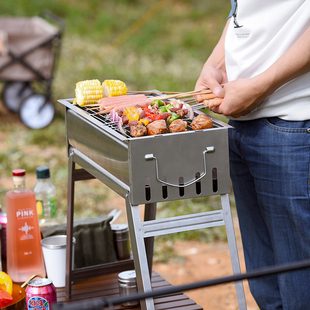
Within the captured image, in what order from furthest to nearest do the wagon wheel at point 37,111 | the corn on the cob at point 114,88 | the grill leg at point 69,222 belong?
the wagon wheel at point 37,111 < the grill leg at point 69,222 < the corn on the cob at point 114,88

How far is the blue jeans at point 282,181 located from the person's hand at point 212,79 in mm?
174

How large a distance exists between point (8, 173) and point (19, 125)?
1494 mm

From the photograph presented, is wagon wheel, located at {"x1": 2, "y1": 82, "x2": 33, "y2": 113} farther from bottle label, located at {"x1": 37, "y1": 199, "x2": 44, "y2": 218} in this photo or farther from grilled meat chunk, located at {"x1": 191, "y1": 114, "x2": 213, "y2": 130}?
grilled meat chunk, located at {"x1": 191, "y1": 114, "x2": 213, "y2": 130}

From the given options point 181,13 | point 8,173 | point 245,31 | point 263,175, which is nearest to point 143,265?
point 263,175

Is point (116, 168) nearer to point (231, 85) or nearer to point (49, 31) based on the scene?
point (231, 85)

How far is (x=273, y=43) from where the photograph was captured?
1.67m

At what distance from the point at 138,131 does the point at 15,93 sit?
18.4 feet

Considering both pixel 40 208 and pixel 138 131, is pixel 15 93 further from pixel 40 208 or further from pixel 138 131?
pixel 138 131

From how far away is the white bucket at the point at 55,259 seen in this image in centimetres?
235

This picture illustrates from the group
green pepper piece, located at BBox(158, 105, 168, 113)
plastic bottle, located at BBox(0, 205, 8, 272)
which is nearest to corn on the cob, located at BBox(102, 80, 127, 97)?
green pepper piece, located at BBox(158, 105, 168, 113)

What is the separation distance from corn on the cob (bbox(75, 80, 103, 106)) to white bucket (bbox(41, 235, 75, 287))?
799 millimetres

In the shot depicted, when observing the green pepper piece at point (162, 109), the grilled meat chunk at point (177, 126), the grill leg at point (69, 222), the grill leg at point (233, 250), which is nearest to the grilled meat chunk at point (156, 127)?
the grilled meat chunk at point (177, 126)

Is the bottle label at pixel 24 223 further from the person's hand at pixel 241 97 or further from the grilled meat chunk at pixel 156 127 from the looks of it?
the person's hand at pixel 241 97

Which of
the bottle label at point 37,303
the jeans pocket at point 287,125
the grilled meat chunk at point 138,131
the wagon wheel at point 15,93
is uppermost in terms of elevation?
the wagon wheel at point 15,93
